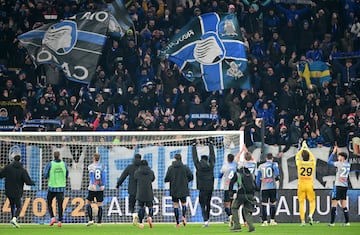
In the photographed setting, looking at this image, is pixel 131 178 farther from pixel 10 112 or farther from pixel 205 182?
pixel 10 112

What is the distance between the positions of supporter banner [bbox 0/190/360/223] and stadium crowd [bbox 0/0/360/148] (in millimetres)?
1715

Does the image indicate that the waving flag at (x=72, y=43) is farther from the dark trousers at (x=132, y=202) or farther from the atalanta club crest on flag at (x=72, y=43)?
the dark trousers at (x=132, y=202)

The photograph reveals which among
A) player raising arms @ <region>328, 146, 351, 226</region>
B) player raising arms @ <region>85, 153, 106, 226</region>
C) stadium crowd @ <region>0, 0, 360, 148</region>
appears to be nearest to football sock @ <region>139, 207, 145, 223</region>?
player raising arms @ <region>85, 153, 106, 226</region>

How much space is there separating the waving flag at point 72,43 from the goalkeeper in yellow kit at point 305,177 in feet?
24.7

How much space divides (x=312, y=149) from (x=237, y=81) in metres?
3.19

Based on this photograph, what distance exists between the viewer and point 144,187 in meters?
28.8

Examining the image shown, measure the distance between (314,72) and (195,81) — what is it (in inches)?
165

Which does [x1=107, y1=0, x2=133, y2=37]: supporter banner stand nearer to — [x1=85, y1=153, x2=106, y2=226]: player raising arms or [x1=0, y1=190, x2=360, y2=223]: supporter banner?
[x1=0, y1=190, x2=360, y2=223]: supporter banner

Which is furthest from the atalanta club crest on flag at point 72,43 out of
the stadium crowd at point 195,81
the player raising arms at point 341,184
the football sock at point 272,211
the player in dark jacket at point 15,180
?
the player raising arms at point 341,184

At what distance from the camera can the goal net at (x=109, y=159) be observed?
31.0 m

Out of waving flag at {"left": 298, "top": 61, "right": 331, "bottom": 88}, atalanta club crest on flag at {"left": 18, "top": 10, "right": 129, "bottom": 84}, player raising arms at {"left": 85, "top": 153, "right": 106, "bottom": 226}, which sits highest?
atalanta club crest on flag at {"left": 18, "top": 10, "right": 129, "bottom": 84}

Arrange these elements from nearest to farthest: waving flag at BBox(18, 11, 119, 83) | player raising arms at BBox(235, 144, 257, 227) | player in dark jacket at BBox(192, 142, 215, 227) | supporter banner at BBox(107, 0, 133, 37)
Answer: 1. player raising arms at BBox(235, 144, 257, 227)
2. player in dark jacket at BBox(192, 142, 215, 227)
3. waving flag at BBox(18, 11, 119, 83)
4. supporter banner at BBox(107, 0, 133, 37)

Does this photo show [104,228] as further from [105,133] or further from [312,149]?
[312,149]

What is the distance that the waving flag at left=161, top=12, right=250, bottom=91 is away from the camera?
33.5 meters
